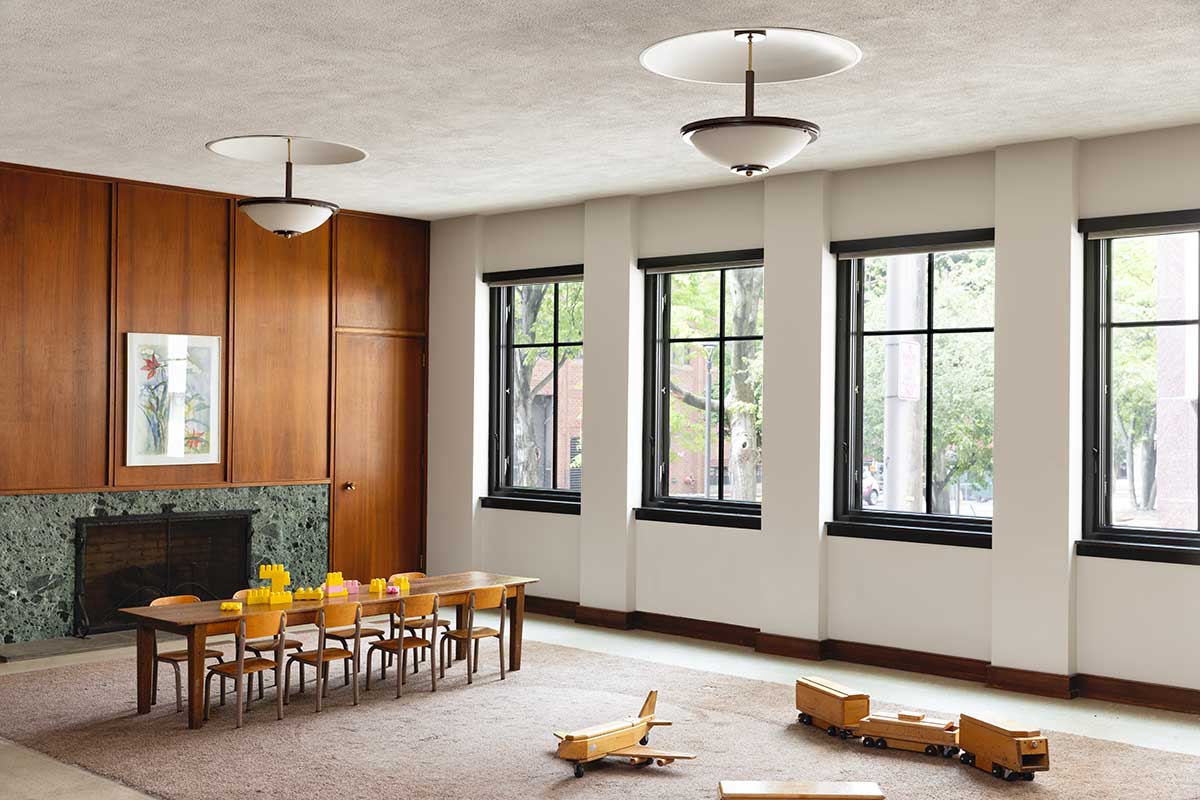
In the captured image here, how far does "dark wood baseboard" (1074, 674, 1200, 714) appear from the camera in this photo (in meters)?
7.04

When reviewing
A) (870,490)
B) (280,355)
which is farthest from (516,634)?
(280,355)

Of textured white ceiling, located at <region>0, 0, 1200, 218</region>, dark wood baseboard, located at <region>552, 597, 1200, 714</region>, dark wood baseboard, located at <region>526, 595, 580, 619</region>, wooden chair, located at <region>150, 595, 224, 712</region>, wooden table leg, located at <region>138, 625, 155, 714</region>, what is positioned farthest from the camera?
dark wood baseboard, located at <region>526, 595, 580, 619</region>

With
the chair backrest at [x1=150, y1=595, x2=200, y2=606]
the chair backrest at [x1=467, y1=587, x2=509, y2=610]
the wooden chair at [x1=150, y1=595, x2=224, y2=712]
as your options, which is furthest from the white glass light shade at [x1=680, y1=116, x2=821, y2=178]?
the chair backrest at [x1=150, y1=595, x2=200, y2=606]

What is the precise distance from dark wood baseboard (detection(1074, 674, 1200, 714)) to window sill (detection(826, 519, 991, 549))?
1.00 m

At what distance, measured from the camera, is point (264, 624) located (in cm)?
664

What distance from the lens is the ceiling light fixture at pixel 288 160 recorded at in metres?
7.36

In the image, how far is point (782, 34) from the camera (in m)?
5.42

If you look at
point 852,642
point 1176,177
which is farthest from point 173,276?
point 1176,177

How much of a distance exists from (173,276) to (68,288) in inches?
31.8

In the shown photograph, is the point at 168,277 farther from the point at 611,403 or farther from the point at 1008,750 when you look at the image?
the point at 1008,750

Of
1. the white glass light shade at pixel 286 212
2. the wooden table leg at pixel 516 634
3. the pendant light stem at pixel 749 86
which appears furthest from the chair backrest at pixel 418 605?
the pendant light stem at pixel 749 86

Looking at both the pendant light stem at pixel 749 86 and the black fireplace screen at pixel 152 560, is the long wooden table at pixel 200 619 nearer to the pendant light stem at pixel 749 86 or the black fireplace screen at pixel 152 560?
the black fireplace screen at pixel 152 560

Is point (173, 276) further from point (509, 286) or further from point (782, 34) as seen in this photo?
point (782, 34)

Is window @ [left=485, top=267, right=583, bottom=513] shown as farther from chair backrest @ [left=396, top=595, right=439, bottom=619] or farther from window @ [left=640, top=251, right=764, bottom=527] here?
chair backrest @ [left=396, top=595, right=439, bottom=619]
